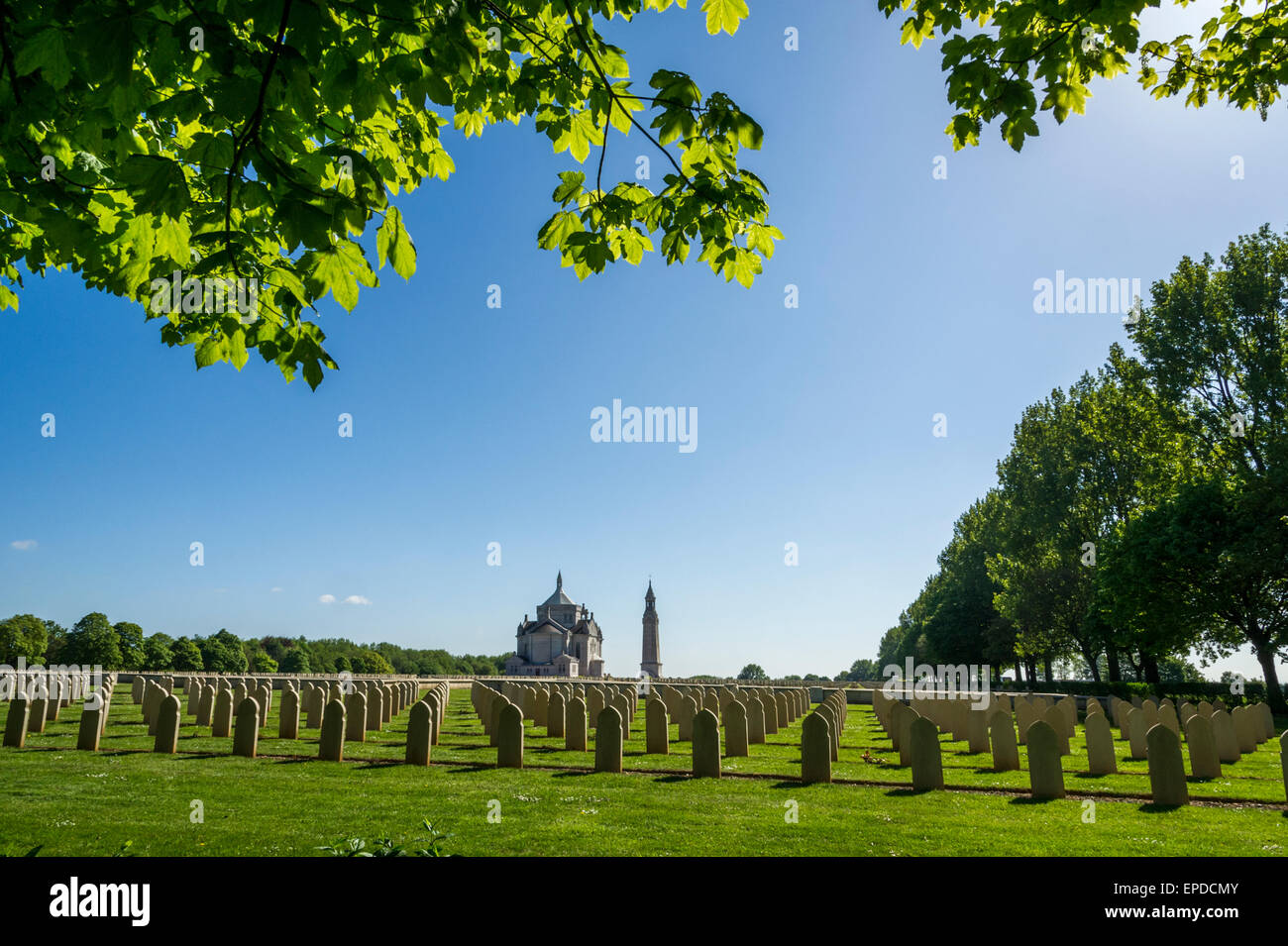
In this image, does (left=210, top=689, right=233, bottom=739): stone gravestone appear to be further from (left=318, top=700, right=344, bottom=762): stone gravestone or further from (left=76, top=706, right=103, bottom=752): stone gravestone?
(left=318, top=700, right=344, bottom=762): stone gravestone

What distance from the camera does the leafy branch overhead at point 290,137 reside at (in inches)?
103

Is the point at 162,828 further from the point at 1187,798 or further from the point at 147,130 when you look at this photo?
the point at 1187,798

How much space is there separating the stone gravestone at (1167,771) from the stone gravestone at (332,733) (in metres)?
11.1

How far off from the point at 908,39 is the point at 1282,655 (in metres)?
27.4

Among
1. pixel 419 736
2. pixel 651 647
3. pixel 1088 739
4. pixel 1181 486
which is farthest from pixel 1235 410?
pixel 651 647

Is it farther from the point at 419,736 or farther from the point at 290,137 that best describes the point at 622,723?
the point at 290,137

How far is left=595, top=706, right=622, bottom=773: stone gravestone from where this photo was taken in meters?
10.2

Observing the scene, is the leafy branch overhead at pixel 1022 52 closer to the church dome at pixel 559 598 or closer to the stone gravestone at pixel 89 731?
the stone gravestone at pixel 89 731

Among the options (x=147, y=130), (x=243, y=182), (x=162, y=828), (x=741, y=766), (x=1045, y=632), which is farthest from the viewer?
(x=1045, y=632)

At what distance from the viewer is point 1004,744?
11078mm

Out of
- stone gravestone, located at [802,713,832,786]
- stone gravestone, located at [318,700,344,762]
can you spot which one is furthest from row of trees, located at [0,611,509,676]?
stone gravestone, located at [802,713,832,786]

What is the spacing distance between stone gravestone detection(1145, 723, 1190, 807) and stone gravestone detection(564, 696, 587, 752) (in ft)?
28.5

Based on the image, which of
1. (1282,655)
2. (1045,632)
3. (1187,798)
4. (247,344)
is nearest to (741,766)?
(1187,798)
